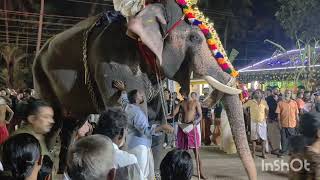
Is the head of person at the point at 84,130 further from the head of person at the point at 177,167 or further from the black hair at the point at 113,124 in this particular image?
the head of person at the point at 177,167

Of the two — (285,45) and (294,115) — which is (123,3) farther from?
(285,45)

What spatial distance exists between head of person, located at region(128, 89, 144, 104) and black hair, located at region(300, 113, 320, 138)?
5.75 ft

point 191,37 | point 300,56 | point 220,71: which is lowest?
point 220,71

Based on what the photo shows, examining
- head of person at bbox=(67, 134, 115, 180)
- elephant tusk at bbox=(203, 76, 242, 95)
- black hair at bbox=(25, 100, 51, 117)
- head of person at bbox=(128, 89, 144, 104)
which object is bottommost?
head of person at bbox=(67, 134, 115, 180)

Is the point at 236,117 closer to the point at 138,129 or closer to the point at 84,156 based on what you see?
the point at 138,129

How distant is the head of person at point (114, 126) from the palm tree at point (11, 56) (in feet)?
67.4

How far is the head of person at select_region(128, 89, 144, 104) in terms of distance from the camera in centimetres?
474

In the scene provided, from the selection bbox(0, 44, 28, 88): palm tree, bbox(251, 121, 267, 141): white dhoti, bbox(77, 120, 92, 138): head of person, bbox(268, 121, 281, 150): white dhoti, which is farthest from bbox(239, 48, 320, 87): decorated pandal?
bbox(77, 120, 92, 138): head of person

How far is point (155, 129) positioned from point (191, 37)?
97 cm

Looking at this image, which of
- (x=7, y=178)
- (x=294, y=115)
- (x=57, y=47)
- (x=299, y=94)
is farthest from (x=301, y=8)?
(x=7, y=178)

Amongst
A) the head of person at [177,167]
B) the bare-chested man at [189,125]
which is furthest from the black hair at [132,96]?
the bare-chested man at [189,125]

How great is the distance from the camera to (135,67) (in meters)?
4.95

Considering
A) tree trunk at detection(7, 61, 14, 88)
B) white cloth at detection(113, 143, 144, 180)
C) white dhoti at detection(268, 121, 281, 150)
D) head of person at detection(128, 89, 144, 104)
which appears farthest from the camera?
→ tree trunk at detection(7, 61, 14, 88)

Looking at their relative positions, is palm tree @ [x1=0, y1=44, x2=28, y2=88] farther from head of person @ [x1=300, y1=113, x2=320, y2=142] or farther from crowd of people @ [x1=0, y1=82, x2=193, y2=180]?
head of person @ [x1=300, y1=113, x2=320, y2=142]
